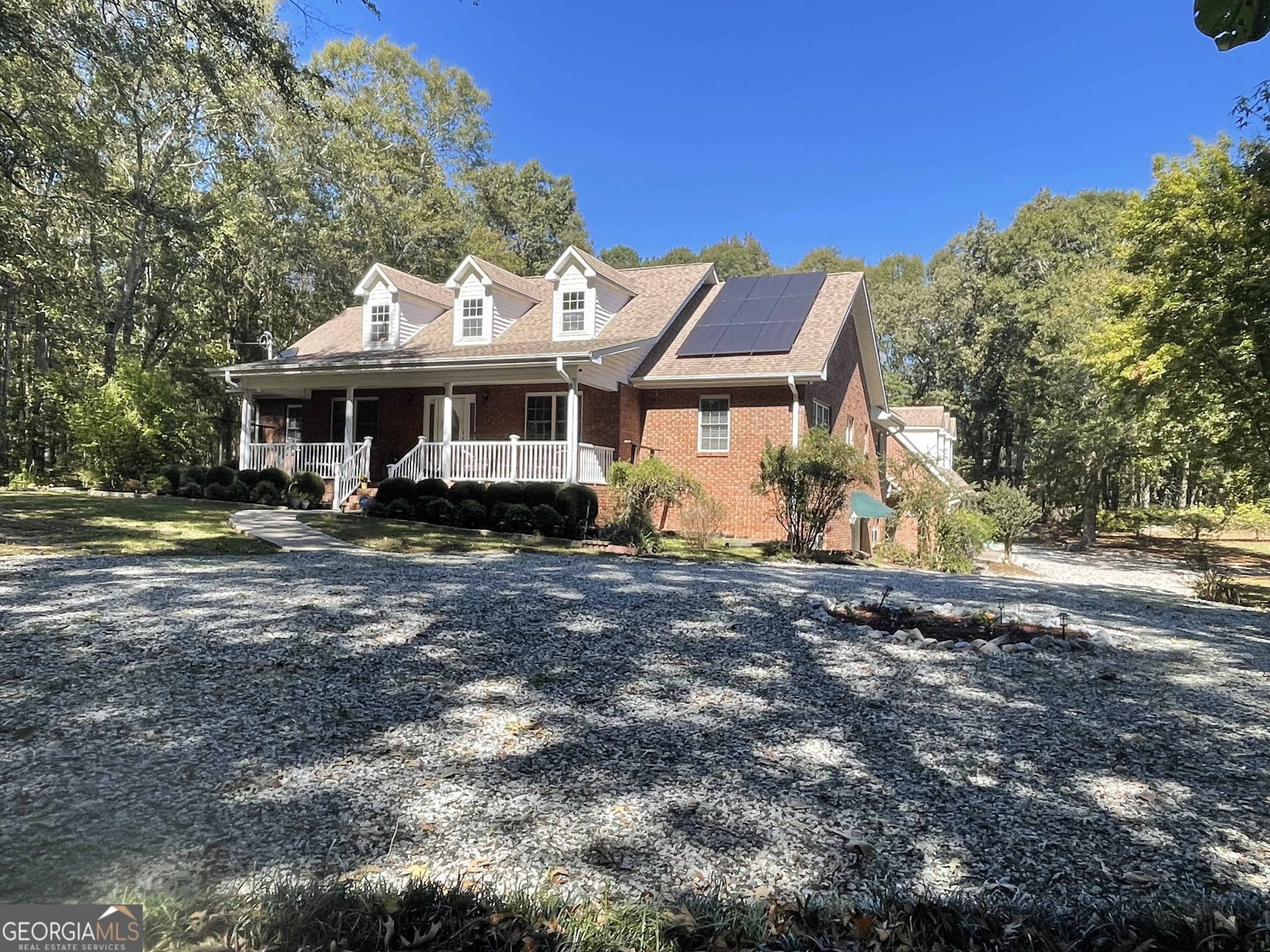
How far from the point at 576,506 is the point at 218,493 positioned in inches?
346

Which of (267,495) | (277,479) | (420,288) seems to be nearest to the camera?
(267,495)

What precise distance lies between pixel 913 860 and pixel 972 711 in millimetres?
1880

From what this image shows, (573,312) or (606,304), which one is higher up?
(606,304)

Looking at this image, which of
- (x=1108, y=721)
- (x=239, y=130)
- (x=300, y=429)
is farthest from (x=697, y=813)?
(x=239, y=130)

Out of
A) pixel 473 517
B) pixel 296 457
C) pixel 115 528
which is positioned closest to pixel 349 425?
pixel 296 457

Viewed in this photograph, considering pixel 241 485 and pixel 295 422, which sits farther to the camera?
pixel 295 422

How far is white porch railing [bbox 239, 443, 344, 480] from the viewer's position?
18.6 meters

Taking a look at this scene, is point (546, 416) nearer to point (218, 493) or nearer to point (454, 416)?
point (454, 416)

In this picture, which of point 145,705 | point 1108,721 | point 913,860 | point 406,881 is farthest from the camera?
point 1108,721

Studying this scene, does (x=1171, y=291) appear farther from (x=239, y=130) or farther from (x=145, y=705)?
(x=239, y=130)

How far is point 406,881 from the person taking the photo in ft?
8.57

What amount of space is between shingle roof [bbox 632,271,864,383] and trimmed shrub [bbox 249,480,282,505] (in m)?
8.64

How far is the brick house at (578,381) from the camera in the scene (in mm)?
17188

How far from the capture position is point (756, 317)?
62.9 ft
